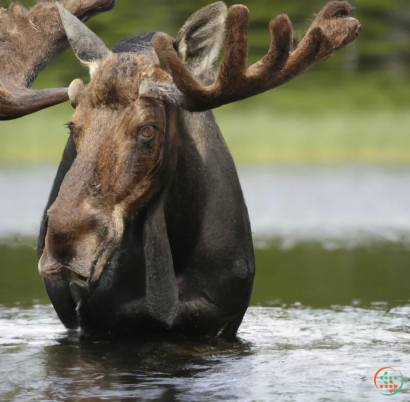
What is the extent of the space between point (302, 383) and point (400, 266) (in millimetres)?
4959

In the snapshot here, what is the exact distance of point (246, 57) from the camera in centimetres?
514

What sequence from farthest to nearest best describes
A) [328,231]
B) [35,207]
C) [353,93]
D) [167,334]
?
[353,93]
[35,207]
[328,231]
[167,334]

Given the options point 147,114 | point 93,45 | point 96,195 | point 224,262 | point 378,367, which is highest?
point 93,45

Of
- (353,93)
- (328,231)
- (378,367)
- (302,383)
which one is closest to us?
(302,383)

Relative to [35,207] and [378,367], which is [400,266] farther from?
[35,207]

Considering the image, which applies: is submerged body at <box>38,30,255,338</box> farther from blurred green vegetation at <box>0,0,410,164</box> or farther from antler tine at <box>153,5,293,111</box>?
blurred green vegetation at <box>0,0,410,164</box>

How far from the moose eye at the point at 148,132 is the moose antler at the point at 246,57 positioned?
1.12 feet

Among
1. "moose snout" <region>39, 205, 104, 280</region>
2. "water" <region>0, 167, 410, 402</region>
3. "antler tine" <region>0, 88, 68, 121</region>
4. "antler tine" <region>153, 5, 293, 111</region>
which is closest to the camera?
"moose snout" <region>39, 205, 104, 280</region>

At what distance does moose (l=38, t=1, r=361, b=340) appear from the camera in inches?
193

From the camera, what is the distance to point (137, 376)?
5.09 metres

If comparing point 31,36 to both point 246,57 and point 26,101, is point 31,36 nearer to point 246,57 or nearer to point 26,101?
point 26,101

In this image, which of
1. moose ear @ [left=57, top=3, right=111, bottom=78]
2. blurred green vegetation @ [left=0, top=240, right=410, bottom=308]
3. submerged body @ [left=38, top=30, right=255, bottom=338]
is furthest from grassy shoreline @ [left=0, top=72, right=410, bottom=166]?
moose ear @ [left=57, top=3, right=111, bottom=78]

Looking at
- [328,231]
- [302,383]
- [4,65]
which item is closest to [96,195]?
[302,383]

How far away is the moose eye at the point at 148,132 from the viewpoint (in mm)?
5078
